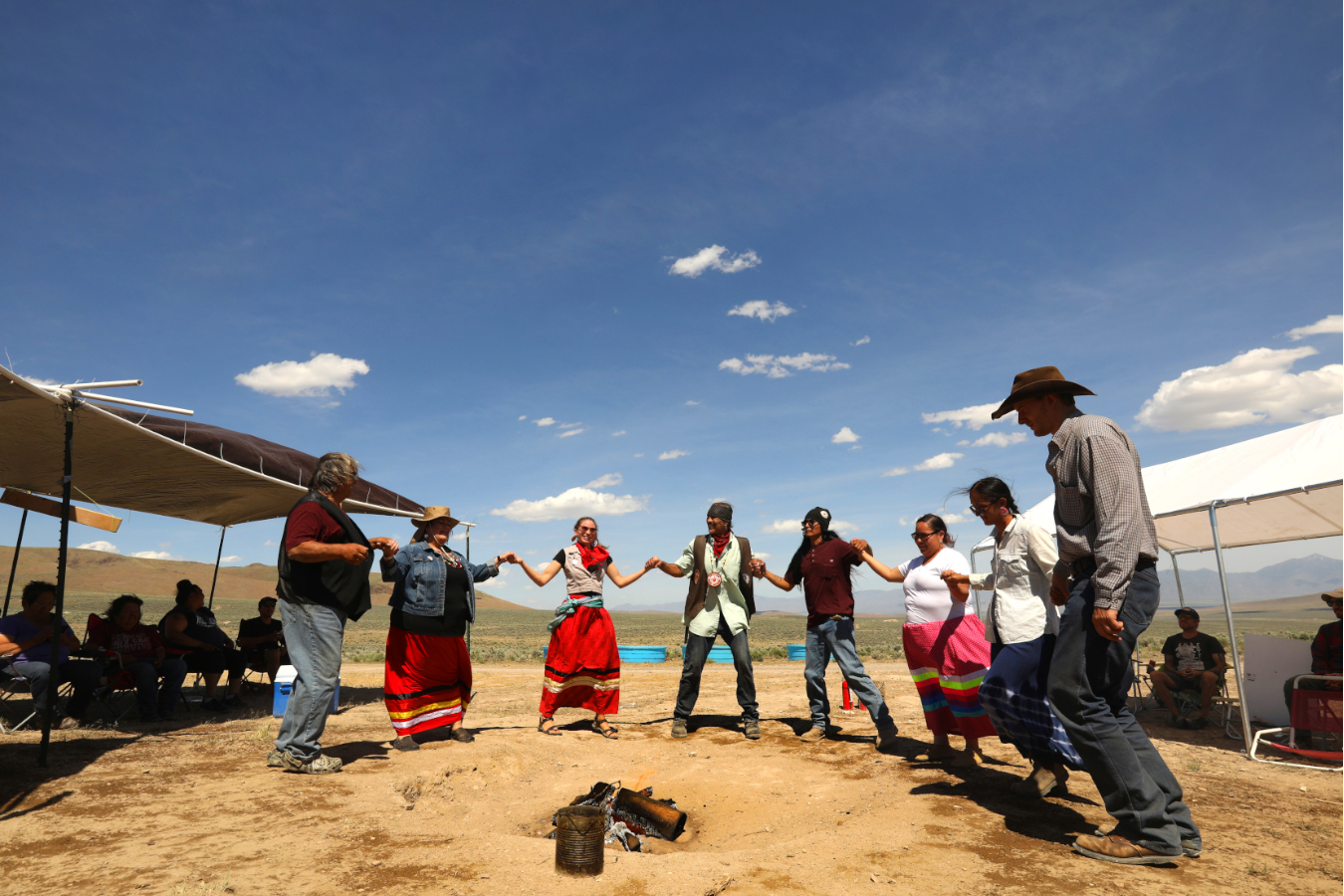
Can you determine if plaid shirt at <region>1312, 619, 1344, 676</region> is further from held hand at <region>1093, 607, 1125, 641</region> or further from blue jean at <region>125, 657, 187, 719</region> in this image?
blue jean at <region>125, 657, 187, 719</region>

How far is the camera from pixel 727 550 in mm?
6723

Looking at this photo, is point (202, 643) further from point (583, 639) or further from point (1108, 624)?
point (1108, 624)

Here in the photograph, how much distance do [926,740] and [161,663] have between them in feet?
25.0

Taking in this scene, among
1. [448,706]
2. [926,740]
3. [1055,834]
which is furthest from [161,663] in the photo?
[1055,834]

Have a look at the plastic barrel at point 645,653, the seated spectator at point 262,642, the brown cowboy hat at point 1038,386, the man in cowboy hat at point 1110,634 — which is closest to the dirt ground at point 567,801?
the man in cowboy hat at point 1110,634

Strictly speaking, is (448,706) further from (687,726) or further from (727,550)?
(727,550)

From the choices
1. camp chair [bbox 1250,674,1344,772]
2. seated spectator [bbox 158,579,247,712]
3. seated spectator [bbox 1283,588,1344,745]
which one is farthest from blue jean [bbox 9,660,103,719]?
seated spectator [bbox 1283,588,1344,745]

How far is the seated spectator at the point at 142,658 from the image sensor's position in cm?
711

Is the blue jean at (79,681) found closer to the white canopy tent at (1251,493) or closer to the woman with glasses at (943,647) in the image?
the woman with glasses at (943,647)

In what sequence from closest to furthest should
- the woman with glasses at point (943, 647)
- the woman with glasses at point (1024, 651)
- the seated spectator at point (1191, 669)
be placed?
the woman with glasses at point (1024, 651) < the woman with glasses at point (943, 647) < the seated spectator at point (1191, 669)

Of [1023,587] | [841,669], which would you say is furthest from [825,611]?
[1023,587]

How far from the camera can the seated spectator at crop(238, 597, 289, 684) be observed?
9.16 metres

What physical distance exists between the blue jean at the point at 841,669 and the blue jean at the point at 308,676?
3.73 m

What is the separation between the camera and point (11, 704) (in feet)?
27.1
